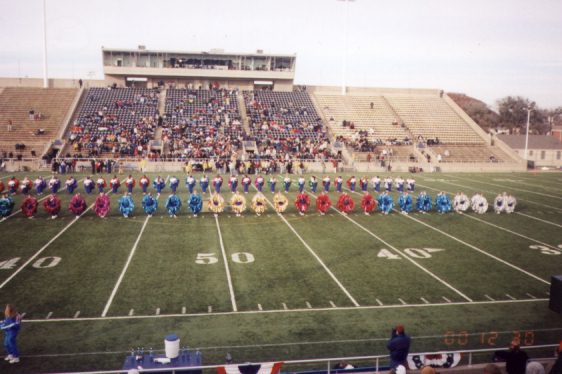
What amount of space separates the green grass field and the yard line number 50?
0.06 m

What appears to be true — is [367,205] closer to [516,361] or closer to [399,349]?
[399,349]

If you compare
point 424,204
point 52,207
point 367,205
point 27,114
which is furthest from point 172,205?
point 27,114

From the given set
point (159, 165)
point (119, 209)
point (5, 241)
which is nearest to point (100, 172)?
point (159, 165)

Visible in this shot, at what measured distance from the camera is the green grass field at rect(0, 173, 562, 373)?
9.70 metres

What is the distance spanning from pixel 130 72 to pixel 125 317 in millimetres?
47904

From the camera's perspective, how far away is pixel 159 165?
3875 centimetres

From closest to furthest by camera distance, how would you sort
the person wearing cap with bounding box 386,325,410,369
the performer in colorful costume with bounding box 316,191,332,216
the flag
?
1. the flag
2. the person wearing cap with bounding box 386,325,410,369
3. the performer in colorful costume with bounding box 316,191,332,216

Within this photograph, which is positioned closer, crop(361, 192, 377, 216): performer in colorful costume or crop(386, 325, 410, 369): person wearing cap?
crop(386, 325, 410, 369): person wearing cap

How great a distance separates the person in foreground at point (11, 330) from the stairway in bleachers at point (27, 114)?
114ft

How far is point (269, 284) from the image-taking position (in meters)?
12.9

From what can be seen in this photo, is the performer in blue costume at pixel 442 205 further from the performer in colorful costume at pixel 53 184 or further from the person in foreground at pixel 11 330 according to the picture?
the person in foreground at pixel 11 330

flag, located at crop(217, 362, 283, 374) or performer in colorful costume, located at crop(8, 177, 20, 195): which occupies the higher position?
performer in colorful costume, located at crop(8, 177, 20, 195)

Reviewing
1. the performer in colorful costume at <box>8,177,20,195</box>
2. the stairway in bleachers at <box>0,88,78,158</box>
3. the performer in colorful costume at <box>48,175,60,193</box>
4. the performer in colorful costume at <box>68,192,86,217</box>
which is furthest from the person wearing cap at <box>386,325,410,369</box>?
the stairway in bleachers at <box>0,88,78,158</box>

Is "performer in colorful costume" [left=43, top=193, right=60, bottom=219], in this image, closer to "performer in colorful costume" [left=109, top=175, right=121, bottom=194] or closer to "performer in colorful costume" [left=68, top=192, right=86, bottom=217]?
"performer in colorful costume" [left=68, top=192, right=86, bottom=217]
